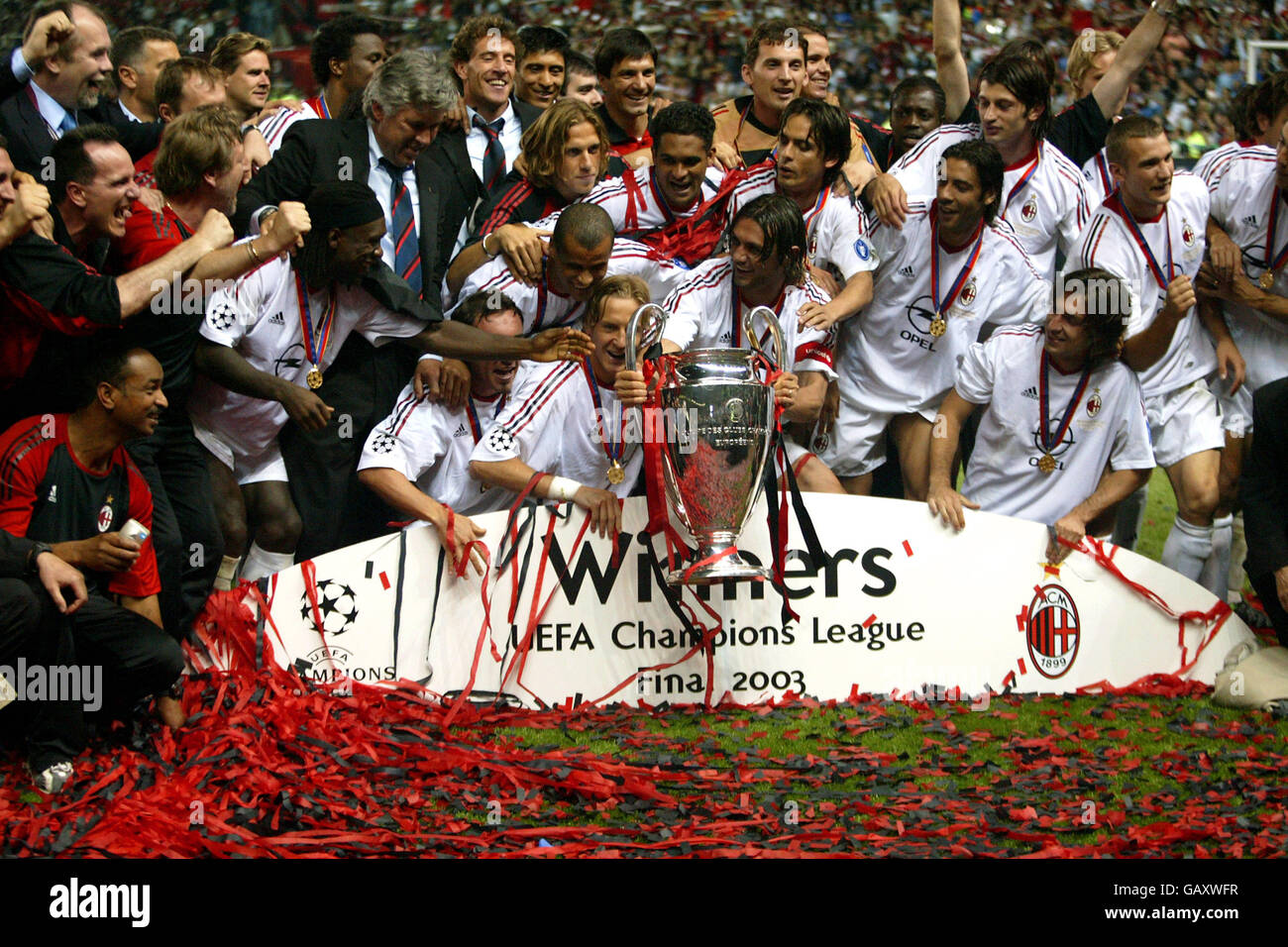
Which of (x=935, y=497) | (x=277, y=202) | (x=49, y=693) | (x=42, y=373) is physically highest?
(x=277, y=202)

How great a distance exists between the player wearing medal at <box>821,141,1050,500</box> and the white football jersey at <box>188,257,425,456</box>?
1.63m

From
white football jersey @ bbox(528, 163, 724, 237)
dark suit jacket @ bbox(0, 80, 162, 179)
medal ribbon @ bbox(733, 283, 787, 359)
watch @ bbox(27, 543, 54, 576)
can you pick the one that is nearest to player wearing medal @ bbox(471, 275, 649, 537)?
medal ribbon @ bbox(733, 283, 787, 359)

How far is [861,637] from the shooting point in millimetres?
4332

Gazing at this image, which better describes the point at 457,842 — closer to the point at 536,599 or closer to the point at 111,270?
the point at 536,599

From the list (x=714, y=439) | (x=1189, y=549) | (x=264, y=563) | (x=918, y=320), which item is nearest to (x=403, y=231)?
(x=264, y=563)

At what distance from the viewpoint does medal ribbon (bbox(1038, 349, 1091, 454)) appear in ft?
15.4

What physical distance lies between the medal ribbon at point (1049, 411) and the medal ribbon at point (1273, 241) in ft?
3.29

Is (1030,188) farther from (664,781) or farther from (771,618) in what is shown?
(664,781)

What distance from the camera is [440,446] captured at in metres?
4.52

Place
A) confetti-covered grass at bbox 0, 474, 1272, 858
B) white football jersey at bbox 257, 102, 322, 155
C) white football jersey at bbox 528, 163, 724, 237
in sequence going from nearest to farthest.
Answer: confetti-covered grass at bbox 0, 474, 1272, 858, white football jersey at bbox 528, 163, 724, 237, white football jersey at bbox 257, 102, 322, 155

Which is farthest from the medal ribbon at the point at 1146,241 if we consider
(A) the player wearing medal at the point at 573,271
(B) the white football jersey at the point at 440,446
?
(B) the white football jersey at the point at 440,446

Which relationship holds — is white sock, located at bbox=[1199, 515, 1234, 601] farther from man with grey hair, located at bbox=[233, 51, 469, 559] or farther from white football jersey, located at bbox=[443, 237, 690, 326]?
man with grey hair, located at bbox=[233, 51, 469, 559]
